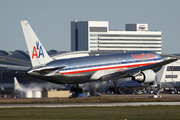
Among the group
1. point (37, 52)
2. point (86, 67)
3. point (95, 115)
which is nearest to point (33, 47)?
point (37, 52)

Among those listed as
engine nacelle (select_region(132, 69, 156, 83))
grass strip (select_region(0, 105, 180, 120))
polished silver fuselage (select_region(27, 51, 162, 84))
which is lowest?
grass strip (select_region(0, 105, 180, 120))

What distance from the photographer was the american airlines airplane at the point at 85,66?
5684 cm

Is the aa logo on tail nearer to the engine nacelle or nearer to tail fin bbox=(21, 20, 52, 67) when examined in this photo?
tail fin bbox=(21, 20, 52, 67)

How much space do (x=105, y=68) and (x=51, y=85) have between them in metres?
28.2

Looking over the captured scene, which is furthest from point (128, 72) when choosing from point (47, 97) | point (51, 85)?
point (47, 97)

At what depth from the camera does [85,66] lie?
195 ft

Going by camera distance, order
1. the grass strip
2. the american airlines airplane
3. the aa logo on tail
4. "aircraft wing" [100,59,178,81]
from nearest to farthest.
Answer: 1. the grass strip
2. the american airlines airplane
3. the aa logo on tail
4. "aircraft wing" [100,59,178,81]

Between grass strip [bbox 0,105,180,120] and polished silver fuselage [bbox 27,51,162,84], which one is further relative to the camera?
polished silver fuselage [bbox 27,51,162,84]

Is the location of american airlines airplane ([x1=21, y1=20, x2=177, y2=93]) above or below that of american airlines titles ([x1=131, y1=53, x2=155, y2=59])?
below

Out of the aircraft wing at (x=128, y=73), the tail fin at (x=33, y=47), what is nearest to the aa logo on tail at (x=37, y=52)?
the tail fin at (x=33, y=47)

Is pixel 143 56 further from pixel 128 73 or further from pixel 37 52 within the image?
pixel 37 52

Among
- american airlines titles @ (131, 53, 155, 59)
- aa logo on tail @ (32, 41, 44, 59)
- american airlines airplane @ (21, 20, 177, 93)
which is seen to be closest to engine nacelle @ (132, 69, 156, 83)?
american airlines airplane @ (21, 20, 177, 93)

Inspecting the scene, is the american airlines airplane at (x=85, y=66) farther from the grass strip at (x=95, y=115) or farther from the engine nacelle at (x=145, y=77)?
the grass strip at (x=95, y=115)

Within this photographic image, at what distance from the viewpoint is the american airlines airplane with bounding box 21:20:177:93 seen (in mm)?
56844
